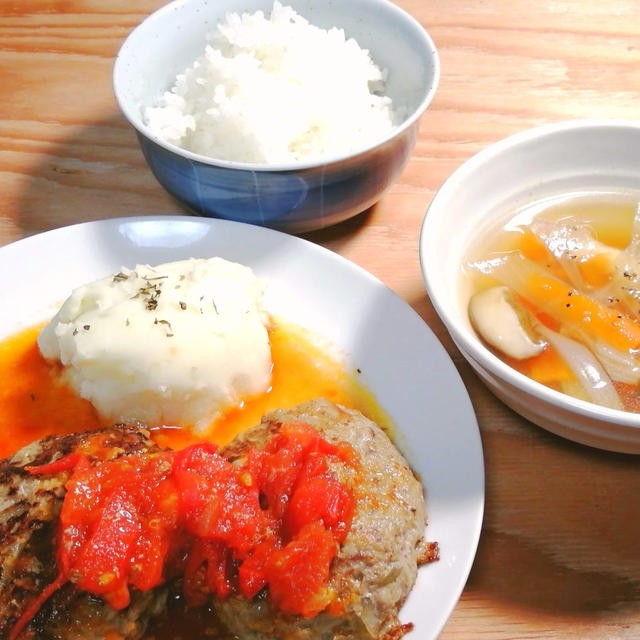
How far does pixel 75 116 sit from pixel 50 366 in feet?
5.12

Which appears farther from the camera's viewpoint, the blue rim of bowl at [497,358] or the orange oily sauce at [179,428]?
the orange oily sauce at [179,428]

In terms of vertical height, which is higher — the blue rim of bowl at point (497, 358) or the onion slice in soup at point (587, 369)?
the blue rim of bowl at point (497, 358)

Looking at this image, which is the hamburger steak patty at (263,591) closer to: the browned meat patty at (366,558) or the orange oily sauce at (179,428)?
the browned meat patty at (366,558)

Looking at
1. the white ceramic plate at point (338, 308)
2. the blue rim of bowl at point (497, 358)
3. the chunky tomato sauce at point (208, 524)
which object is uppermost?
the blue rim of bowl at point (497, 358)

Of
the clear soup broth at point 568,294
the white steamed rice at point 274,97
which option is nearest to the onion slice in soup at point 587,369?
the clear soup broth at point 568,294

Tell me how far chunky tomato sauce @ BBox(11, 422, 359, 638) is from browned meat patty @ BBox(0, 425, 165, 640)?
40mm

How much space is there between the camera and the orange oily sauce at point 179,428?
2557mm

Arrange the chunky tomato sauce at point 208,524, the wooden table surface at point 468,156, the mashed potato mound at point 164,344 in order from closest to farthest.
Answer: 1. the chunky tomato sauce at point 208,524
2. the wooden table surface at point 468,156
3. the mashed potato mound at point 164,344

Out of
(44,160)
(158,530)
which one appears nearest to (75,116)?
(44,160)

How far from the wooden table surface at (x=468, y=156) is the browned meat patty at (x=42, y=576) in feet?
2.92

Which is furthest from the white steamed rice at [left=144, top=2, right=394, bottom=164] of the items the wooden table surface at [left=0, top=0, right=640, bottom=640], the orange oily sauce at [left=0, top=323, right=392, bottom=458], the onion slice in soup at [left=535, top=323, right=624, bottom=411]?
the onion slice in soup at [left=535, top=323, right=624, bottom=411]

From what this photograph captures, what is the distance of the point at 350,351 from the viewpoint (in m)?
2.65

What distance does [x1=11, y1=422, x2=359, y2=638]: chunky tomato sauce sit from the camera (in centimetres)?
182

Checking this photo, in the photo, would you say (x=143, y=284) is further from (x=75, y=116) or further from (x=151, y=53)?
(x=75, y=116)
